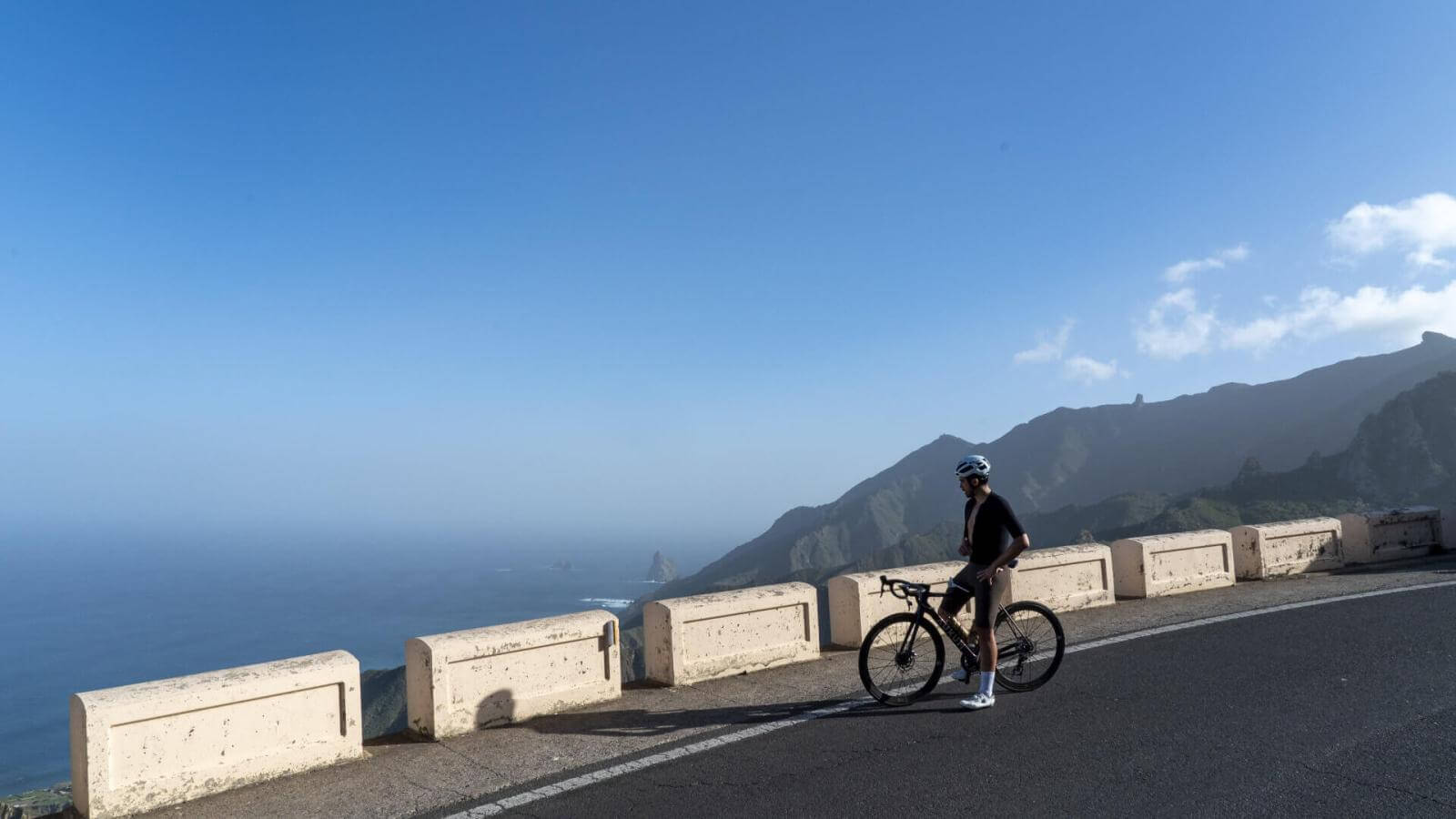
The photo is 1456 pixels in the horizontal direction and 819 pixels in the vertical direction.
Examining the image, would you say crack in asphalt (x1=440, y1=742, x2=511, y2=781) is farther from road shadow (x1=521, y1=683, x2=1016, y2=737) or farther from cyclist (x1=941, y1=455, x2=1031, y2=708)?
cyclist (x1=941, y1=455, x2=1031, y2=708)

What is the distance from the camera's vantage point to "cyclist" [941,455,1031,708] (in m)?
6.47

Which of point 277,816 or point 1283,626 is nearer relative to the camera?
point 277,816

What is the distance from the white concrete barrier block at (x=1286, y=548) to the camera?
42.6 feet

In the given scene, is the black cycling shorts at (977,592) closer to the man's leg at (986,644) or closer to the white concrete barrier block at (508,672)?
the man's leg at (986,644)

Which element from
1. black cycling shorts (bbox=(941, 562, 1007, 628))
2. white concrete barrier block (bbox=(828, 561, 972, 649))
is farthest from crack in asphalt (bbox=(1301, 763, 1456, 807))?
white concrete barrier block (bbox=(828, 561, 972, 649))

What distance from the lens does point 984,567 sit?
658 centimetres

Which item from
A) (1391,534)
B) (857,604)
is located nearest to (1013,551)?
(857,604)

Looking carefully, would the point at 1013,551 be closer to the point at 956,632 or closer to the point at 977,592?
the point at 977,592

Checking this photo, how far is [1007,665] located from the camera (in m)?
7.43

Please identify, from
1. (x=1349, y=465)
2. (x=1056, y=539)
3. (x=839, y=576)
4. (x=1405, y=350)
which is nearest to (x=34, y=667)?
(x=1056, y=539)

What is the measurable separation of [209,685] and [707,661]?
12.9 ft

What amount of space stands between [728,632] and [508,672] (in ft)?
7.09

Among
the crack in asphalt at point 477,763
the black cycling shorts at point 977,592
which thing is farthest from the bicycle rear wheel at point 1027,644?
the crack in asphalt at point 477,763

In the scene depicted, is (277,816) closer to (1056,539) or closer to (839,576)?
(839,576)
